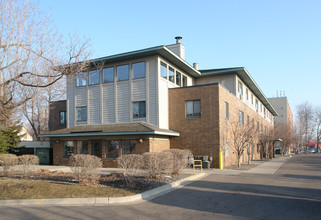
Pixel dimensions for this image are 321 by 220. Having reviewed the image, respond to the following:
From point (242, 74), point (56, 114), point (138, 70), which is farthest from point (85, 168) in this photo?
point (242, 74)

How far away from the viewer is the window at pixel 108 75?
2372 centimetres

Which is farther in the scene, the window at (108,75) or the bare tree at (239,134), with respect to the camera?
the window at (108,75)

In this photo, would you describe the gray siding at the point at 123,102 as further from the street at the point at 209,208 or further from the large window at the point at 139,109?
the street at the point at 209,208

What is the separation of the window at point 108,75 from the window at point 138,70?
6.81ft

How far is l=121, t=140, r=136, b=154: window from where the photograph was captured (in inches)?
819

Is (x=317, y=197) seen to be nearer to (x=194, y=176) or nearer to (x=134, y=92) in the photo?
(x=194, y=176)

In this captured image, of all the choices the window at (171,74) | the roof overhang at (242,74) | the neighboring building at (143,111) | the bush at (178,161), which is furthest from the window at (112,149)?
the roof overhang at (242,74)

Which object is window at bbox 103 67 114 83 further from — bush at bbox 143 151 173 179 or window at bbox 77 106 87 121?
bush at bbox 143 151 173 179

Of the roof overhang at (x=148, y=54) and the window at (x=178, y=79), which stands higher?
the roof overhang at (x=148, y=54)

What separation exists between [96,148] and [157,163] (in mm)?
10362

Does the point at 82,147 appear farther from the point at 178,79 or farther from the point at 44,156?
the point at 178,79

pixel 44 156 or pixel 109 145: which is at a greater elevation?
pixel 109 145

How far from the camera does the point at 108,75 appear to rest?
2389 centimetres

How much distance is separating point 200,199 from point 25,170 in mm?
9139
